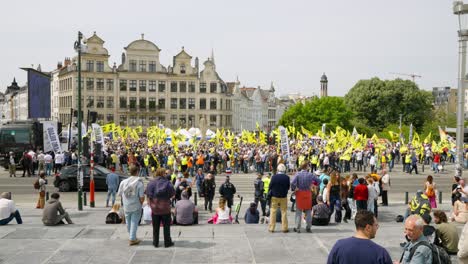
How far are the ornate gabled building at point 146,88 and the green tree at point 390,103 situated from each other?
81.5 feet

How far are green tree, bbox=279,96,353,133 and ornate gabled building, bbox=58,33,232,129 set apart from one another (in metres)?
13.7

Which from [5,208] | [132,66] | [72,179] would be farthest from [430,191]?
[132,66]

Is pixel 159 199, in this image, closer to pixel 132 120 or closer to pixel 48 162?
pixel 48 162

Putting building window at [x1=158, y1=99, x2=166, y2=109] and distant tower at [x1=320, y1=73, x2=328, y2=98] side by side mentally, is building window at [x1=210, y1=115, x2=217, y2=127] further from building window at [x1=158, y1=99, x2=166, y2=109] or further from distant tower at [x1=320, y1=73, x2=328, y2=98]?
distant tower at [x1=320, y1=73, x2=328, y2=98]

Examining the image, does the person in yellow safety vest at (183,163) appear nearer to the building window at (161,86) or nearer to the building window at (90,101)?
the building window at (90,101)

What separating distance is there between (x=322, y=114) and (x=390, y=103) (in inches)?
446

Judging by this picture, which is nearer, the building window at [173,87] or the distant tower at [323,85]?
the building window at [173,87]

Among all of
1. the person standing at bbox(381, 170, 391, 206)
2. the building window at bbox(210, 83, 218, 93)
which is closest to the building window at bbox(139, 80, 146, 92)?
the building window at bbox(210, 83, 218, 93)

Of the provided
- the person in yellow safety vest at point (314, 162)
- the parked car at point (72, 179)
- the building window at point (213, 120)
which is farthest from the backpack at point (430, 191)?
the building window at point (213, 120)

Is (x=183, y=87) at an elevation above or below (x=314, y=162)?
above

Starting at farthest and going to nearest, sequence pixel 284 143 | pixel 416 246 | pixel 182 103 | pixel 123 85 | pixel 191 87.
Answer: pixel 182 103 < pixel 191 87 < pixel 123 85 < pixel 284 143 < pixel 416 246

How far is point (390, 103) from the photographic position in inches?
3612

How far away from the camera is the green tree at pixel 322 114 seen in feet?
294

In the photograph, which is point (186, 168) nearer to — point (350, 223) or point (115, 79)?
point (350, 223)
